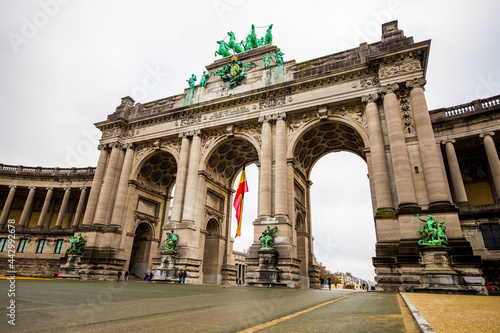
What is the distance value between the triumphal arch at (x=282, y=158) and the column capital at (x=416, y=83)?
59 millimetres

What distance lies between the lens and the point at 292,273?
60.2ft

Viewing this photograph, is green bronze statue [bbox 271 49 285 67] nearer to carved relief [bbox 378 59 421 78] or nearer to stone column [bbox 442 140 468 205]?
carved relief [bbox 378 59 421 78]

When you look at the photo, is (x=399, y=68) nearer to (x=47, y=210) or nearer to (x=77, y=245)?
(x=77, y=245)

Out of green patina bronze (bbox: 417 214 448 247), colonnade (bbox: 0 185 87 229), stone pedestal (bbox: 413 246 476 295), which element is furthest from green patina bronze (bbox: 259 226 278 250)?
colonnade (bbox: 0 185 87 229)

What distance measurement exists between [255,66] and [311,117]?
7.83 m

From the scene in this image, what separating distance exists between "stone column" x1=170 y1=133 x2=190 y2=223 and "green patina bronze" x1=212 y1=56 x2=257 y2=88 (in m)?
6.58

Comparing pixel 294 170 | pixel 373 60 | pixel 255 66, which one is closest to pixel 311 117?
pixel 294 170

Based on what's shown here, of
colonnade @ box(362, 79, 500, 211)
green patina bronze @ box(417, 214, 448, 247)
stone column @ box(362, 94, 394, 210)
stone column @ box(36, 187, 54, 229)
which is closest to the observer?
green patina bronze @ box(417, 214, 448, 247)

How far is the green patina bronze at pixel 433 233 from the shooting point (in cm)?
1429

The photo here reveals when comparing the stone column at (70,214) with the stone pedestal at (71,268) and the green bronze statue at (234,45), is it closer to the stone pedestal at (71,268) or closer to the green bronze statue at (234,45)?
the stone pedestal at (71,268)

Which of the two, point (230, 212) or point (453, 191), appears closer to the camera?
point (453, 191)

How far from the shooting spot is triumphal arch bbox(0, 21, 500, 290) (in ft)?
57.2

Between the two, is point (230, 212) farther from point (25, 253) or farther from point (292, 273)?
point (25, 253)

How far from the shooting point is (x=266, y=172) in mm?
22078
